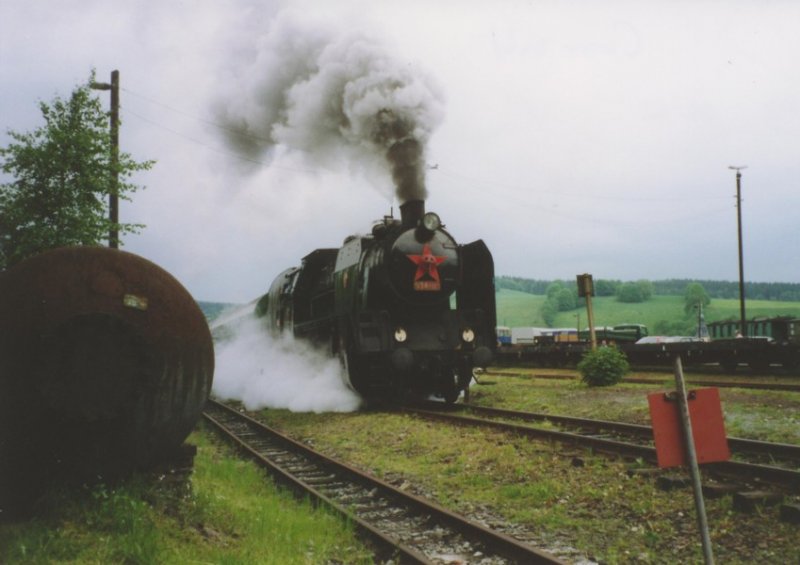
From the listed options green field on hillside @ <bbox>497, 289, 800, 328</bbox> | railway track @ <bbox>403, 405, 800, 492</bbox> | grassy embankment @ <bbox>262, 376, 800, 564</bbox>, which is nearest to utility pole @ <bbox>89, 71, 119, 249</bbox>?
grassy embankment @ <bbox>262, 376, 800, 564</bbox>

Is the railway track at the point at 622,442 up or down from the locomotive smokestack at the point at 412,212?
down

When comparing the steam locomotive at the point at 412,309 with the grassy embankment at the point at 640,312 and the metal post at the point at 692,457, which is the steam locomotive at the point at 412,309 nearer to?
the metal post at the point at 692,457

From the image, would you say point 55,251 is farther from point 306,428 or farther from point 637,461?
point 306,428

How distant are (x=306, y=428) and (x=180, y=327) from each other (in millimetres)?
6872

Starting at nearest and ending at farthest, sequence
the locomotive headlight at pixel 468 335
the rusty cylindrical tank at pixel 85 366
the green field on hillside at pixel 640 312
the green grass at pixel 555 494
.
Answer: the rusty cylindrical tank at pixel 85 366 → the green grass at pixel 555 494 → the locomotive headlight at pixel 468 335 → the green field on hillside at pixel 640 312

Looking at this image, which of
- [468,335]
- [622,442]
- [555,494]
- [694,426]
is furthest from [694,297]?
[694,426]

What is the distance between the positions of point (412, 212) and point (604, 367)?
6974mm

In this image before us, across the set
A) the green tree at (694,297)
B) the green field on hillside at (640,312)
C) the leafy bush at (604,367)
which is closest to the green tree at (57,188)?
the leafy bush at (604,367)

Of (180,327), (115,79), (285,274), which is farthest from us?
(285,274)

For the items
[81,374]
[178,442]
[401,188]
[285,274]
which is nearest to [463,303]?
[401,188]

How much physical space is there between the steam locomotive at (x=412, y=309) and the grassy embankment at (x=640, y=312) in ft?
305

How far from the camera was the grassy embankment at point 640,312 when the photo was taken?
108 metres

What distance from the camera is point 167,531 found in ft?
16.1

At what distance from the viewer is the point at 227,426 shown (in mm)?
12945
